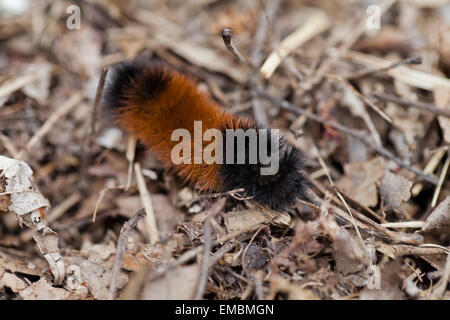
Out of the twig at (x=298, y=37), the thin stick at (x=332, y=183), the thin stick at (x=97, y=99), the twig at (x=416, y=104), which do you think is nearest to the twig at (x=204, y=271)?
the thin stick at (x=332, y=183)

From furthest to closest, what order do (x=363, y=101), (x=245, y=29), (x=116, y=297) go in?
(x=245, y=29)
(x=363, y=101)
(x=116, y=297)

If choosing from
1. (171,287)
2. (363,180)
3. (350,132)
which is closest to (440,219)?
(363,180)

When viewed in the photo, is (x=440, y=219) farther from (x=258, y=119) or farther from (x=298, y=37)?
(x=298, y=37)

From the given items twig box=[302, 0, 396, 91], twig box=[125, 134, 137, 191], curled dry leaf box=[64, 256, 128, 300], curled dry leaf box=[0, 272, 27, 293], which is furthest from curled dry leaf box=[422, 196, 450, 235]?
curled dry leaf box=[0, 272, 27, 293]

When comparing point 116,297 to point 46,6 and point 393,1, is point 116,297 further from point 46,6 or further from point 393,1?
point 393,1

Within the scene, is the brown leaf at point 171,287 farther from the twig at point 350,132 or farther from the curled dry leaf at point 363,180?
the twig at point 350,132

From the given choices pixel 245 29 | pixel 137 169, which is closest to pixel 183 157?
pixel 137 169
